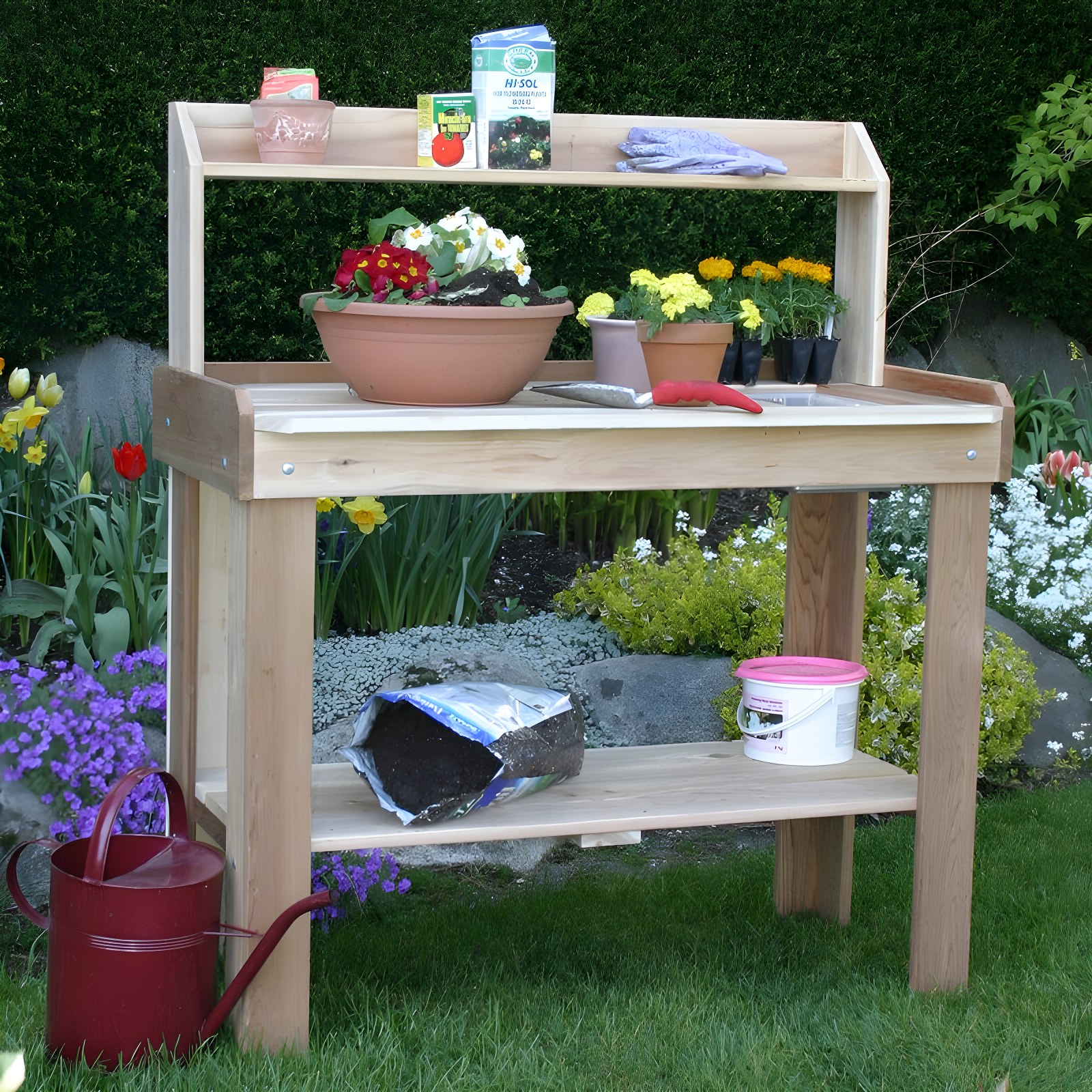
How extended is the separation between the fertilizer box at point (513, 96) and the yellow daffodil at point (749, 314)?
458mm

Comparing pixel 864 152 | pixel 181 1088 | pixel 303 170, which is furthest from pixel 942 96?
pixel 181 1088

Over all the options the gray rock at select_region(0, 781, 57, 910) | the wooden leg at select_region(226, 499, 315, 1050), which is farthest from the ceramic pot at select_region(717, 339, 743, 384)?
the gray rock at select_region(0, 781, 57, 910)

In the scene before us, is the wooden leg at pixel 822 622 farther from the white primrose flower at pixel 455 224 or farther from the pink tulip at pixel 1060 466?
the pink tulip at pixel 1060 466

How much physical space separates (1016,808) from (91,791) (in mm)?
2128

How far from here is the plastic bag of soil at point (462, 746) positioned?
2.11 meters

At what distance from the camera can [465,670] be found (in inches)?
133

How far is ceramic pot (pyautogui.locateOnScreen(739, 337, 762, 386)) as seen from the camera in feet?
8.27

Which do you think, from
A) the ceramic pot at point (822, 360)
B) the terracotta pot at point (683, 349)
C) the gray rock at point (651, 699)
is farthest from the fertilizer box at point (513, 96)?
the gray rock at point (651, 699)

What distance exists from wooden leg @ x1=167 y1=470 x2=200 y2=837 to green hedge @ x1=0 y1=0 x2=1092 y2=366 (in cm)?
196

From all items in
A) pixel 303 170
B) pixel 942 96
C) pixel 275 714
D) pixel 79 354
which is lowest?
pixel 275 714

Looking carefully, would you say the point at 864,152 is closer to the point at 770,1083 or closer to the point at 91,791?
the point at 770,1083

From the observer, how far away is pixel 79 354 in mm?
4195

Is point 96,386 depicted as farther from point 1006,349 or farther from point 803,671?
point 1006,349

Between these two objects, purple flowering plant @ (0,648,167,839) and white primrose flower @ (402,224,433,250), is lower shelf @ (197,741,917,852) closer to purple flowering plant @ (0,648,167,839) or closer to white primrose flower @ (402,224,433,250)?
purple flowering plant @ (0,648,167,839)
